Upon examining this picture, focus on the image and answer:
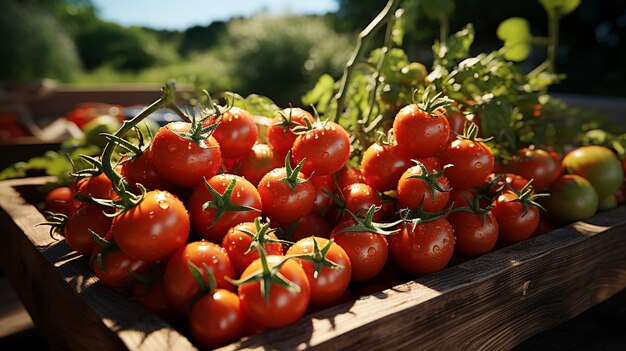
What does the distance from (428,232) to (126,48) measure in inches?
598

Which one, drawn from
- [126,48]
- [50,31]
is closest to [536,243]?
[50,31]

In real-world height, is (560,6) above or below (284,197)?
above

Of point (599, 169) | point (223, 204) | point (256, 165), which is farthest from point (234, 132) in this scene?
point (599, 169)

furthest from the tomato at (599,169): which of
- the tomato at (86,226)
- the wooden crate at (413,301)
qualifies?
the tomato at (86,226)

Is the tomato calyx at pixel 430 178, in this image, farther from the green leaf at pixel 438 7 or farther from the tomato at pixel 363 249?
the green leaf at pixel 438 7

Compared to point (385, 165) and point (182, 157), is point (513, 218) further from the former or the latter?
point (182, 157)

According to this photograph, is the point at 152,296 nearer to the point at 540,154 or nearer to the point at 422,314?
the point at 422,314

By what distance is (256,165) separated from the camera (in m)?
0.84

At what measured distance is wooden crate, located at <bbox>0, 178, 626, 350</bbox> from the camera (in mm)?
562

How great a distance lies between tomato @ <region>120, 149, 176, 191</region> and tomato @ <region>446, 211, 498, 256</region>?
1.64 ft

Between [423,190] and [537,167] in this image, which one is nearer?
[423,190]

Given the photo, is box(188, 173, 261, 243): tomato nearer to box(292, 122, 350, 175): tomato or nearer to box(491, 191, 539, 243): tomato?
box(292, 122, 350, 175): tomato

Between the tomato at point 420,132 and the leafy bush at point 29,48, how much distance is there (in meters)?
8.72

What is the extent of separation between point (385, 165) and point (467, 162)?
14cm
